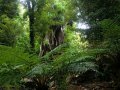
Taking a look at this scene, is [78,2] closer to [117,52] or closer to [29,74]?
[117,52]

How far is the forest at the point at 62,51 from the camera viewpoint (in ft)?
14.9

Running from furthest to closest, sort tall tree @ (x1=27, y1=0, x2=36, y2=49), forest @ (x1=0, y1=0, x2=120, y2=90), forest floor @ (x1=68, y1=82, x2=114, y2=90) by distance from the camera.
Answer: tall tree @ (x1=27, y1=0, x2=36, y2=49) → forest floor @ (x1=68, y1=82, x2=114, y2=90) → forest @ (x1=0, y1=0, x2=120, y2=90)

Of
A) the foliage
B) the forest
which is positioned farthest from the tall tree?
the foliage

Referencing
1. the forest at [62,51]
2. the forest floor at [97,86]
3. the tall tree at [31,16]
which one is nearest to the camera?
the forest at [62,51]

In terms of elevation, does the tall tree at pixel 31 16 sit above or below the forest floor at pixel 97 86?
above

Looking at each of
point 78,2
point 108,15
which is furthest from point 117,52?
point 78,2

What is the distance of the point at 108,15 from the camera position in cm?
850

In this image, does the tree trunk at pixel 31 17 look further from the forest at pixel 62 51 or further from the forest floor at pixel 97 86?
the forest floor at pixel 97 86

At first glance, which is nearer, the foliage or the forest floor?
the foliage

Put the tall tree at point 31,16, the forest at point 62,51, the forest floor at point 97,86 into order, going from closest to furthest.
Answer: the forest at point 62,51, the forest floor at point 97,86, the tall tree at point 31,16

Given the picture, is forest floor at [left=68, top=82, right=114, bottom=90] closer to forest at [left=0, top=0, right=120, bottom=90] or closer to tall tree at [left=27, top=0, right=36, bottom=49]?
forest at [left=0, top=0, right=120, bottom=90]

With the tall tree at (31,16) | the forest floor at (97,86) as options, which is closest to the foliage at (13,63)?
the forest floor at (97,86)

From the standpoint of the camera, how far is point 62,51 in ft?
21.6

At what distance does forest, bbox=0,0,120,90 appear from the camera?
4.55m
